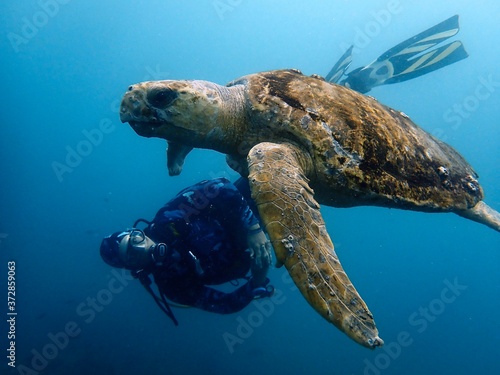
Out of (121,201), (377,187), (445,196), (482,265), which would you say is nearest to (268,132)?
(377,187)

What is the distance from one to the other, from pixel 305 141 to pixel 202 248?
8.54ft

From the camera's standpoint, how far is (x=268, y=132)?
127 inches

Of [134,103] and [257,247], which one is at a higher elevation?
[134,103]

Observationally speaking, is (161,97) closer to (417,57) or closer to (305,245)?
(305,245)

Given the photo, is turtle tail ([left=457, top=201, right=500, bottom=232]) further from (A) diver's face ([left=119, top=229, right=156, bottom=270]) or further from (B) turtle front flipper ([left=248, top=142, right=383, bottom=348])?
(A) diver's face ([left=119, top=229, right=156, bottom=270])

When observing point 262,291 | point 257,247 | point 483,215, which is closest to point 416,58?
point 483,215

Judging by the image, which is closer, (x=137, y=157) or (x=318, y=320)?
(x=318, y=320)

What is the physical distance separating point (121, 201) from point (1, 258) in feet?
50.1

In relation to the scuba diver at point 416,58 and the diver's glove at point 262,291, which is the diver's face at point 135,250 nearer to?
the diver's glove at point 262,291

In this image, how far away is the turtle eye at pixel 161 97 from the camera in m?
3.06

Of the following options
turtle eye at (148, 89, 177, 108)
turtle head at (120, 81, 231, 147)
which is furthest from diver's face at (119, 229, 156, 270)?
turtle eye at (148, 89, 177, 108)

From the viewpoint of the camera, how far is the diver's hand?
4.86 m

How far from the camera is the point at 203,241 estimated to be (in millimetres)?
4836

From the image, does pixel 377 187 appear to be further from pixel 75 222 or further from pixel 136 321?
pixel 75 222
